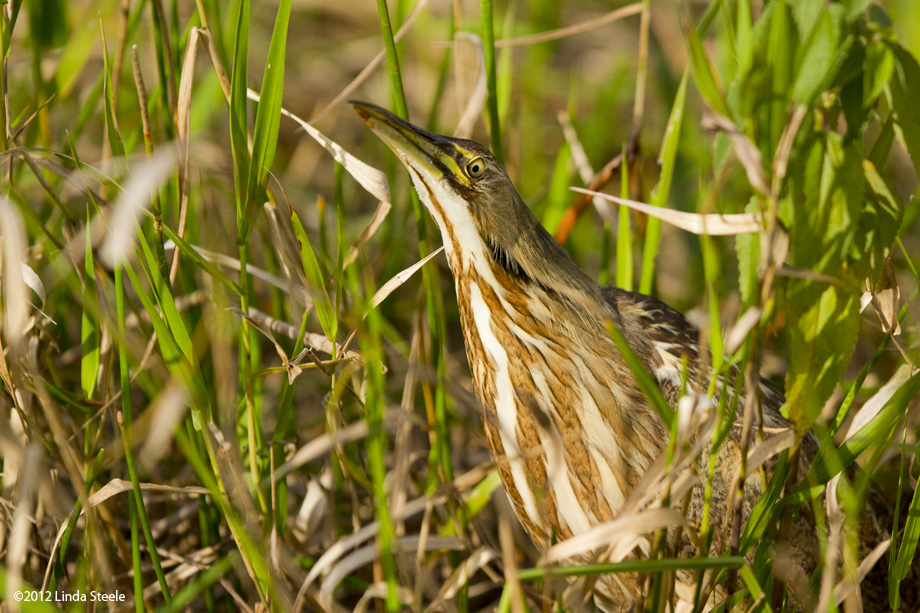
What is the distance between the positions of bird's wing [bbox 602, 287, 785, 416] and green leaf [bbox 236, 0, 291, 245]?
1.92 ft

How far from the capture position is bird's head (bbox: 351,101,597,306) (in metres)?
1.29

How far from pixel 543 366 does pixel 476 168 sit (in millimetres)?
300

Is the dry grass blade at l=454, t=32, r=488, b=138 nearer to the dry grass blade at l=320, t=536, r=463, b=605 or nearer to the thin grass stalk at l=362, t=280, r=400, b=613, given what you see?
the thin grass stalk at l=362, t=280, r=400, b=613

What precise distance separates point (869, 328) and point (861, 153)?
4.60ft

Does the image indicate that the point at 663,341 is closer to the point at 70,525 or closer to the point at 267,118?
the point at 267,118

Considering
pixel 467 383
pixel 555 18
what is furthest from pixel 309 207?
pixel 555 18

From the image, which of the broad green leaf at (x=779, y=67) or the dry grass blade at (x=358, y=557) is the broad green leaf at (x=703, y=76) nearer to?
the broad green leaf at (x=779, y=67)

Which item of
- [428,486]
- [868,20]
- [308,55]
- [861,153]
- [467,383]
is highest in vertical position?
[868,20]

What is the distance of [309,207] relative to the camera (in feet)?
9.04

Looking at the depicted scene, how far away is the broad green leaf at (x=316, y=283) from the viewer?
1.14 m

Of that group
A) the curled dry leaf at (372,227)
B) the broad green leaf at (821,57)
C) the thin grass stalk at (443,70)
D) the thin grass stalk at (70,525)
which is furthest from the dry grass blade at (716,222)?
the thin grass stalk at (70,525)

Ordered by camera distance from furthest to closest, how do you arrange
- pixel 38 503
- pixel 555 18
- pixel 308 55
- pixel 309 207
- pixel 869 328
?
pixel 308 55, pixel 555 18, pixel 309 207, pixel 869 328, pixel 38 503

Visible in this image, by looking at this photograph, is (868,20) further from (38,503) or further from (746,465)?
(38,503)

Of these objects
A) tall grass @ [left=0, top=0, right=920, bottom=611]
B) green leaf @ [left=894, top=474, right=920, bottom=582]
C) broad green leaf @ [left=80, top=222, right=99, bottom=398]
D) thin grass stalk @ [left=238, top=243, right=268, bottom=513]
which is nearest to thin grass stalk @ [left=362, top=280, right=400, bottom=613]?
tall grass @ [left=0, top=0, right=920, bottom=611]
